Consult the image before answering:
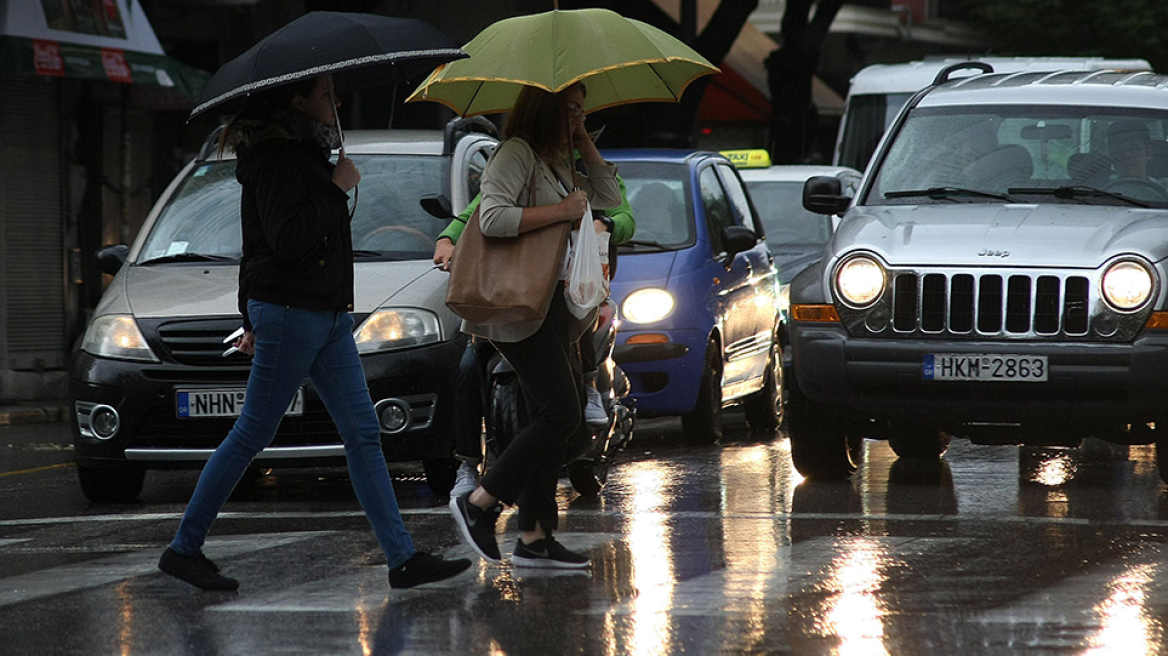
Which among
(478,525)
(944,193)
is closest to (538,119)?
(478,525)

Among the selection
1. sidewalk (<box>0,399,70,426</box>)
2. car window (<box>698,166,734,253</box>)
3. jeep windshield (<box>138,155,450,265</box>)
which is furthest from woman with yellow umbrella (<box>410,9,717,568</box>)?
sidewalk (<box>0,399,70,426</box>)

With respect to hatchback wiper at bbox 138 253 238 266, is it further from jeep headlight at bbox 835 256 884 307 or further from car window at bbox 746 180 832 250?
car window at bbox 746 180 832 250

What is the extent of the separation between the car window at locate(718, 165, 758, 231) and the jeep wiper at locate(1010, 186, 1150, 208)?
3452 millimetres

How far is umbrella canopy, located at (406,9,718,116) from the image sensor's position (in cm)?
705

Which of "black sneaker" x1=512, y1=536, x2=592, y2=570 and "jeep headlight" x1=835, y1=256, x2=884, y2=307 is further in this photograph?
"jeep headlight" x1=835, y1=256, x2=884, y2=307

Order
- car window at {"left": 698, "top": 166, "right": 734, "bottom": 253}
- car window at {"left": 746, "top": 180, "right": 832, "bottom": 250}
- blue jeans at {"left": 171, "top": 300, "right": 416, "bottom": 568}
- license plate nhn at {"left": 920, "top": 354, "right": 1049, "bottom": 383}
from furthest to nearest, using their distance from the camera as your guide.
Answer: car window at {"left": 746, "top": 180, "right": 832, "bottom": 250}
car window at {"left": 698, "top": 166, "right": 734, "bottom": 253}
license plate nhn at {"left": 920, "top": 354, "right": 1049, "bottom": 383}
blue jeans at {"left": 171, "top": 300, "right": 416, "bottom": 568}

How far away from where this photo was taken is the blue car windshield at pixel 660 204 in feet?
Answer: 39.9

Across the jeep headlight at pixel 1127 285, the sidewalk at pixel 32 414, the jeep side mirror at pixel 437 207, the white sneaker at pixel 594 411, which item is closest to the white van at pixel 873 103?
the sidewalk at pixel 32 414

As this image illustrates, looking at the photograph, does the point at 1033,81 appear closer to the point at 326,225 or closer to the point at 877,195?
the point at 877,195

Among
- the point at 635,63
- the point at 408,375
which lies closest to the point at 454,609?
the point at 635,63

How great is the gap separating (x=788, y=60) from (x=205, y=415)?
61.9ft

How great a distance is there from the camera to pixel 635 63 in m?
7.31

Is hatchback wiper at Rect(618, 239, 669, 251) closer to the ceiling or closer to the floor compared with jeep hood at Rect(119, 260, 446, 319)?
closer to the floor

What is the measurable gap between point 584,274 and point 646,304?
4.88 m
